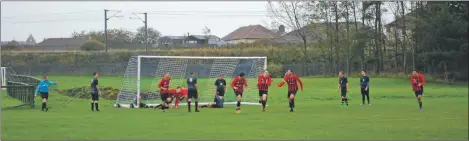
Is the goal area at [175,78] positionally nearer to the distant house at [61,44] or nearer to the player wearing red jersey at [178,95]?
the player wearing red jersey at [178,95]

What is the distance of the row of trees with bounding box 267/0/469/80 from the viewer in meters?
56.9

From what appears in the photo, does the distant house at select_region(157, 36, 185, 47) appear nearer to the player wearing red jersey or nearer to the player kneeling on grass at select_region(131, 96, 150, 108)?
the player kneeling on grass at select_region(131, 96, 150, 108)

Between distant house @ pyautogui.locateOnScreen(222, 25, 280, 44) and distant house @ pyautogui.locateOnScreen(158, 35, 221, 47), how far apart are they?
76.3 inches

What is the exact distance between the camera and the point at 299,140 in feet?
47.7

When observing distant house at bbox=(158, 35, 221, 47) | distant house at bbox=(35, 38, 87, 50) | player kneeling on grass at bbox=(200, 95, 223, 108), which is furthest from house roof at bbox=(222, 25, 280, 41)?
player kneeling on grass at bbox=(200, 95, 223, 108)

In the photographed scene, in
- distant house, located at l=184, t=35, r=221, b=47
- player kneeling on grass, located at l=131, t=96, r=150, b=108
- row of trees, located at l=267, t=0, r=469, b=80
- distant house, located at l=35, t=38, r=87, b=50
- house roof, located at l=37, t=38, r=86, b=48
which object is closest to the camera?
player kneeling on grass, located at l=131, t=96, r=150, b=108

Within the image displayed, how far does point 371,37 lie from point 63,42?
137 ft

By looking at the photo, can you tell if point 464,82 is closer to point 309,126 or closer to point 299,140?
point 309,126

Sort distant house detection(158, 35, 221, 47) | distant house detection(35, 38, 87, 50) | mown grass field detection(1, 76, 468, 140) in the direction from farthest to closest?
1. distant house detection(35, 38, 87, 50)
2. distant house detection(158, 35, 221, 47)
3. mown grass field detection(1, 76, 468, 140)

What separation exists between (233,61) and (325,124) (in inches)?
672


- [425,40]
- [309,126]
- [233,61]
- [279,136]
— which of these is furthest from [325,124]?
[425,40]

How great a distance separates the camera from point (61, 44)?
80.9m

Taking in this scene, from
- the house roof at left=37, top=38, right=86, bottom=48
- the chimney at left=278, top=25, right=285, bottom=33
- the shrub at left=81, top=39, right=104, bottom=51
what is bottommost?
the shrub at left=81, top=39, right=104, bottom=51

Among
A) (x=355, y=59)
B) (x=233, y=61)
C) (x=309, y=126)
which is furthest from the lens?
(x=355, y=59)
